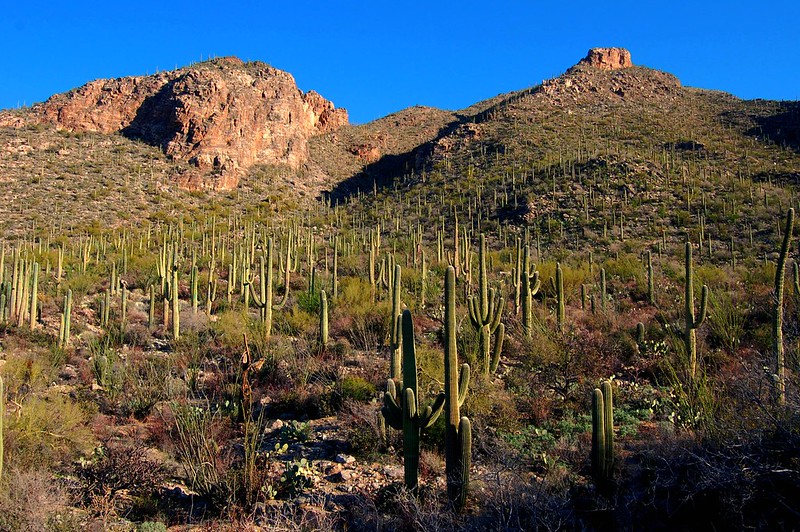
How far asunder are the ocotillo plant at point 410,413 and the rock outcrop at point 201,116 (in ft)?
126

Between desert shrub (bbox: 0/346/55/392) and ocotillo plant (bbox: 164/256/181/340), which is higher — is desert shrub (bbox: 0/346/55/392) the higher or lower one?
the lower one

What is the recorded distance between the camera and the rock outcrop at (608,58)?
55.2 m

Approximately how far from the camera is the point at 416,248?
2123 centimetres

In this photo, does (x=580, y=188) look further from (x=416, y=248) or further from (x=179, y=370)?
(x=179, y=370)

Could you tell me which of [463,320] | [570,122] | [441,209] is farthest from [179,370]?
[570,122]

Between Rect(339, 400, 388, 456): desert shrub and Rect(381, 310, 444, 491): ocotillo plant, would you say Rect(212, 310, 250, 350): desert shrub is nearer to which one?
Rect(339, 400, 388, 456): desert shrub

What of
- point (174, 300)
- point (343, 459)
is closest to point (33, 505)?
point (343, 459)

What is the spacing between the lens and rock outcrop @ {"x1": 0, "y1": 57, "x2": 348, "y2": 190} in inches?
1667

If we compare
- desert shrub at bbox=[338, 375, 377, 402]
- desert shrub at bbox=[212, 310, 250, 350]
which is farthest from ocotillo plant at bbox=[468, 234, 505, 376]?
desert shrub at bbox=[212, 310, 250, 350]

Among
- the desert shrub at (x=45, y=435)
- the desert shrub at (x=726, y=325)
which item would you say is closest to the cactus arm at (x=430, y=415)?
the desert shrub at (x=45, y=435)

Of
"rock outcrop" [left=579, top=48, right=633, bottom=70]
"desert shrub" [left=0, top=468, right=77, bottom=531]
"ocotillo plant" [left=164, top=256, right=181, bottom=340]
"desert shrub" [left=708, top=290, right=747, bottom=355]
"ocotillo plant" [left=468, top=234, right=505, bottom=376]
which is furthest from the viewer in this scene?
"rock outcrop" [left=579, top=48, right=633, bottom=70]

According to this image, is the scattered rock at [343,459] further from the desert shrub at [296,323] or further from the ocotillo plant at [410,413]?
the desert shrub at [296,323]

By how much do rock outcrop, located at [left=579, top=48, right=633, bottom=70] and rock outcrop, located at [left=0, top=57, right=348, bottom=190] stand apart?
3096 cm

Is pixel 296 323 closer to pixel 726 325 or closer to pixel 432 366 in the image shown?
pixel 432 366
